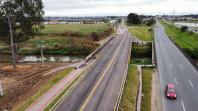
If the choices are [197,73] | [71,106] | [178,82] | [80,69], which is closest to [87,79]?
[80,69]

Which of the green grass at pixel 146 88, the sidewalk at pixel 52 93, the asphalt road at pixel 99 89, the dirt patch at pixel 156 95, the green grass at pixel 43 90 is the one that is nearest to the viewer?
the asphalt road at pixel 99 89

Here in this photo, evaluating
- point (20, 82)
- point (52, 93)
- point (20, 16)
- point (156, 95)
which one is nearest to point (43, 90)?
point (52, 93)

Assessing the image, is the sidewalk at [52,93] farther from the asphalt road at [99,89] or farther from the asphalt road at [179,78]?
the asphalt road at [179,78]

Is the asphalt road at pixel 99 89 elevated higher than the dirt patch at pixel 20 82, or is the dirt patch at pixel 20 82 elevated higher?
the asphalt road at pixel 99 89

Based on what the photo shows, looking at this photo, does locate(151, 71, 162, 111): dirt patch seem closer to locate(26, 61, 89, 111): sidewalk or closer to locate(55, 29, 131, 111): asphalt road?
locate(55, 29, 131, 111): asphalt road

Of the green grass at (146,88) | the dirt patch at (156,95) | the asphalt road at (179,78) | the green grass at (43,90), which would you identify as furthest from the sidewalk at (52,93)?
the asphalt road at (179,78)

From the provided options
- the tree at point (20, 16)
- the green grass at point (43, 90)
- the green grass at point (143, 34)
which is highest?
the tree at point (20, 16)

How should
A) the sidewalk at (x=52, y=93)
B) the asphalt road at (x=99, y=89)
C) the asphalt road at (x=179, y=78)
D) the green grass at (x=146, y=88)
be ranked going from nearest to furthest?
1. the asphalt road at (x=99, y=89)
2. the sidewalk at (x=52, y=93)
3. the green grass at (x=146, y=88)
4. the asphalt road at (x=179, y=78)

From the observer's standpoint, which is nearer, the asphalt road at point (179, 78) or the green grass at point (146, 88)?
the green grass at point (146, 88)

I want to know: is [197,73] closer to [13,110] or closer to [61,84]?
[61,84]
